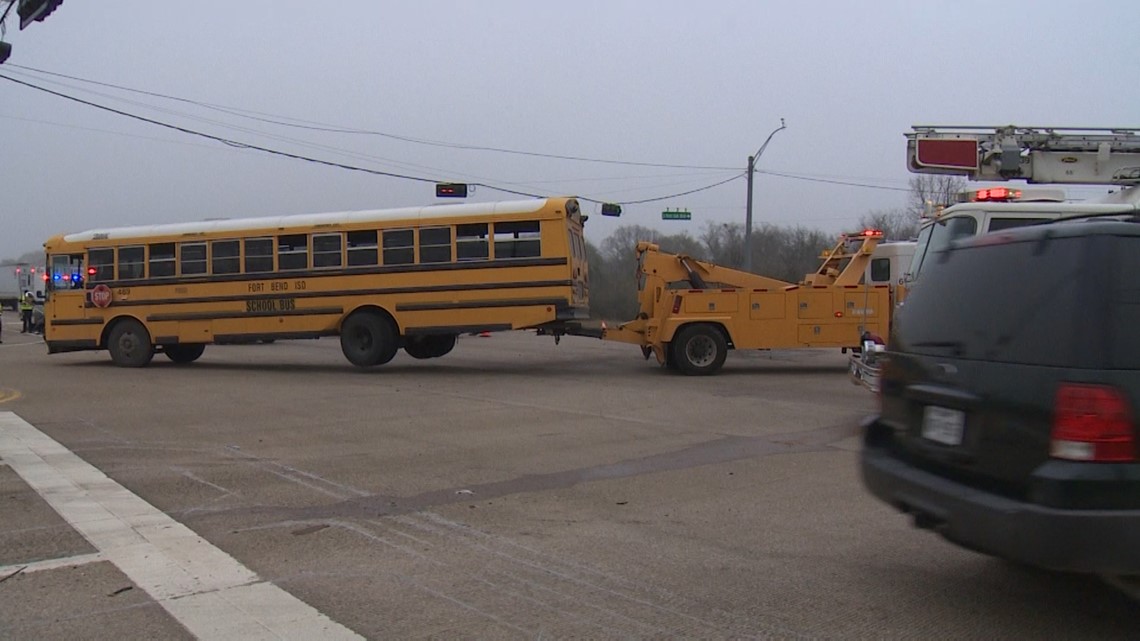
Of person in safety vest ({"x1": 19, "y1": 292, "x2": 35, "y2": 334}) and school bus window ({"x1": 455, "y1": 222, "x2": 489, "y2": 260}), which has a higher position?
school bus window ({"x1": 455, "y1": 222, "x2": 489, "y2": 260})

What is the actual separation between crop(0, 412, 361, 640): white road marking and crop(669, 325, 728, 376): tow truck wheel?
10375mm

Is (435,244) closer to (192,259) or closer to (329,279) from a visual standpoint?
(329,279)

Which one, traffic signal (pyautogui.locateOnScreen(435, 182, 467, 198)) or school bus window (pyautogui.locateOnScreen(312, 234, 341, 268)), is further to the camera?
traffic signal (pyautogui.locateOnScreen(435, 182, 467, 198))

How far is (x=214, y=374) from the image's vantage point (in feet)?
57.4

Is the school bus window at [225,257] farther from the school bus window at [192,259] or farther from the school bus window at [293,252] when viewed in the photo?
the school bus window at [293,252]

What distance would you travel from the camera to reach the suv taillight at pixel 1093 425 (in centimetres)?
359

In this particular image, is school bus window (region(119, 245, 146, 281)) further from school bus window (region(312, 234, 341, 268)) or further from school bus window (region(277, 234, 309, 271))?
school bus window (region(312, 234, 341, 268))

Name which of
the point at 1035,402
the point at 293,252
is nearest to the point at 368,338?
the point at 293,252

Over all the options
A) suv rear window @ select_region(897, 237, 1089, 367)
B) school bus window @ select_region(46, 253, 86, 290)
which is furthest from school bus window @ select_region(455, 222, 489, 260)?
suv rear window @ select_region(897, 237, 1089, 367)

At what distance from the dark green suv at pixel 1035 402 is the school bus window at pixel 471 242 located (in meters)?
12.5

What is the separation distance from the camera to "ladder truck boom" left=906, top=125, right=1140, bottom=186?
10.5m

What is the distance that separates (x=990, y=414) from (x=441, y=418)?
26.4 feet

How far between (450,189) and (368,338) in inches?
511

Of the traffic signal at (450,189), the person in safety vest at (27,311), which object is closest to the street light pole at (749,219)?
the traffic signal at (450,189)
